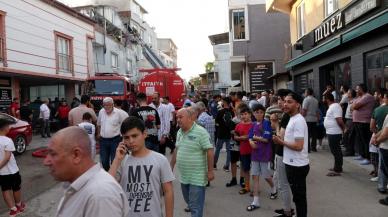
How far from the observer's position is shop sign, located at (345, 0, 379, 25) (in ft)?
32.3

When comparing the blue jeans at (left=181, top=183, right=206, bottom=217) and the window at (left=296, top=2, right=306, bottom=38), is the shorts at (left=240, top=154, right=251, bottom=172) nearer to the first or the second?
the blue jeans at (left=181, top=183, right=206, bottom=217)

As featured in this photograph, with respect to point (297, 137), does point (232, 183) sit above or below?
below

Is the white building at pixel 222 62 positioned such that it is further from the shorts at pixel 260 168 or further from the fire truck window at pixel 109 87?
the shorts at pixel 260 168

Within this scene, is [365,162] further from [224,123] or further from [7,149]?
[7,149]

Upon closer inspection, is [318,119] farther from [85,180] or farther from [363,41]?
[85,180]

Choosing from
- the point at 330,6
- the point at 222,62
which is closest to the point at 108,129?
the point at 330,6

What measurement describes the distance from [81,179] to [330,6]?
1351cm

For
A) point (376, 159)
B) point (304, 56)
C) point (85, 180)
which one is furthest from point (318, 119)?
point (85, 180)

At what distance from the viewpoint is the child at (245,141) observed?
730 centimetres

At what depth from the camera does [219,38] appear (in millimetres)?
51656

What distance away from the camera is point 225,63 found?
5031 centimetres

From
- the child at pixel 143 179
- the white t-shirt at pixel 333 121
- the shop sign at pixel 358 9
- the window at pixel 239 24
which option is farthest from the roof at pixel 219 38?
the child at pixel 143 179

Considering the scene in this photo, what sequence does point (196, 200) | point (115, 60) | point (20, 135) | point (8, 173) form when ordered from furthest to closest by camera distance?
point (115, 60) → point (20, 135) → point (8, 173) → point (196, 200)

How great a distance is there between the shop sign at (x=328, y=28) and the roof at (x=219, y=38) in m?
35.3
